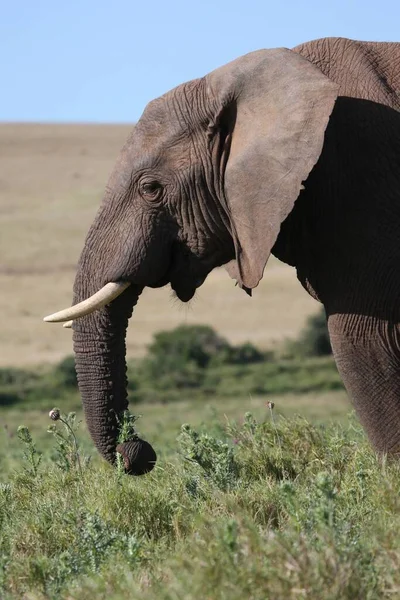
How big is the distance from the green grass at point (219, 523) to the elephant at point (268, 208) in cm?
33

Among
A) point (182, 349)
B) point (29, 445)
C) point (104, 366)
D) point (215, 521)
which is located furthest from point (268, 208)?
point (182, 349)

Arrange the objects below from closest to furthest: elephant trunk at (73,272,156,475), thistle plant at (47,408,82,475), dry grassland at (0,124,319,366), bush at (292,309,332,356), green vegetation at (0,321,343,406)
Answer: elephant trunk at (73,272,156,475) → thistle plant at (47,408,82,475) → green vegetation at (0,321,343,406) → bush at (292,309,332,356) → dry grassland at (0,124,319,366)

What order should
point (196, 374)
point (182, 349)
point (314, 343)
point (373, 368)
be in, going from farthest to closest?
point (314, 343)
point (182, 349)
point (196, 374)
point (373, 368)

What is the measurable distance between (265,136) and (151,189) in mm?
643

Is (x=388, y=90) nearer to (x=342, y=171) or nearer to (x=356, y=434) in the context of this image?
(x=342, y=171)

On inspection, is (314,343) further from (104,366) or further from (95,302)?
(95,302)

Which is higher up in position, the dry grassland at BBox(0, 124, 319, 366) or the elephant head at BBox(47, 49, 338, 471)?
the elephant head at BBox(47, 49, 338, 471)

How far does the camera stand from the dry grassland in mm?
41344

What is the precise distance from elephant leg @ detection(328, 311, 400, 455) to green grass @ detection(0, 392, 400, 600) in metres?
0.18

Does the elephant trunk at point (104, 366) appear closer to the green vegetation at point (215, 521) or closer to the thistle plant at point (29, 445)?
the green vegetation at point (215, 521)

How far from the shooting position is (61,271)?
52.6 m

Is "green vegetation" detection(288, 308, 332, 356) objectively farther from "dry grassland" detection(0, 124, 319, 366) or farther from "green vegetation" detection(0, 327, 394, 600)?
"green vegetation" detection(0, 327, 394, 600)

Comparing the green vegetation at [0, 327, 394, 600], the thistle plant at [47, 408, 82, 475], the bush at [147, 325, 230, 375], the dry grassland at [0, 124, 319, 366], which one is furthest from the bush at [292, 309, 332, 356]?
the thistle plant at [47, 408, 82, 475]

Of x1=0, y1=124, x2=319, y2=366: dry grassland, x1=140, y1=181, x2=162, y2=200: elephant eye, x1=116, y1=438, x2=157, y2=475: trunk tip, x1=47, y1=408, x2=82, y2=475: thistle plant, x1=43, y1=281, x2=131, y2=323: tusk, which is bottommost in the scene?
x1=0, y1=124, x2=319, y2=366: dry grassland
